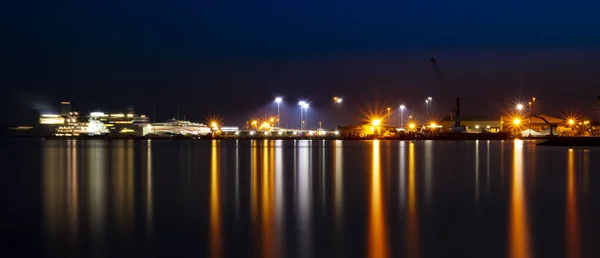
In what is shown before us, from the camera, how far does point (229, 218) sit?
1015cm

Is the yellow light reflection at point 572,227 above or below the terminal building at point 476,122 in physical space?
below

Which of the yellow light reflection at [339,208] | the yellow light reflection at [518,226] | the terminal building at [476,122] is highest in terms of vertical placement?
the terminal building at [476,122]

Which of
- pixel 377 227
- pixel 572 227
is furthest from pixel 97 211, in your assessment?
pixel 572 227

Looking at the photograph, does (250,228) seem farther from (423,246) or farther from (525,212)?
(525,212)

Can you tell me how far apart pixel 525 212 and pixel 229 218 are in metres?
5.06

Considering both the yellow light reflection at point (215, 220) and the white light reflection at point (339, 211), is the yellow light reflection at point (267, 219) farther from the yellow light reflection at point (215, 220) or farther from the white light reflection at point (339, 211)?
the white light reflection at point (339, 211)

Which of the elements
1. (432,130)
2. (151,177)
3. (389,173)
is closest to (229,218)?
(151,177)

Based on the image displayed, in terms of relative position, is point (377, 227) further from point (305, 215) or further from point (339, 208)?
point (339, 208)

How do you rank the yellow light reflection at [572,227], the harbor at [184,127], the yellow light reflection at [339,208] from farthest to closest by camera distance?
1. the harbor at [184,127]
2. the yellow light reflection at [339,208]
3. the yellow light reflection at [572,227]

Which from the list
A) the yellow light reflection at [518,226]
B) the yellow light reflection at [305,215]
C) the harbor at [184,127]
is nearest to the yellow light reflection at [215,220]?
the yellow light reflection at [305,215]

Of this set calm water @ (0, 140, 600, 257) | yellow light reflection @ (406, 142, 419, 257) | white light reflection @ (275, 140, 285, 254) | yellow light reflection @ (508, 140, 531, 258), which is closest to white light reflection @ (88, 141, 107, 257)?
calm water @ (0, 140, 600, 257)

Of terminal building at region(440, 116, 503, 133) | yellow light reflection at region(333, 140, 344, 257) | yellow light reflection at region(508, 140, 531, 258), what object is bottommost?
yellow light reflection at region(508, 140, 531, 258)

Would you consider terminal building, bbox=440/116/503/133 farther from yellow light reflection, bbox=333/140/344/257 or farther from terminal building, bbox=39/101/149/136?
yellow light reflection, bbox=333/140/344/257

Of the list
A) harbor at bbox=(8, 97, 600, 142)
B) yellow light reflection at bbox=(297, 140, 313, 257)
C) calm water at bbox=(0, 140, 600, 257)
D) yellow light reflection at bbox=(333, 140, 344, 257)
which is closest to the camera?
calm water at bbox=(0, 140, 600, 257)
